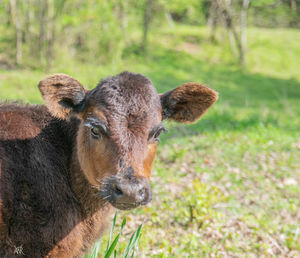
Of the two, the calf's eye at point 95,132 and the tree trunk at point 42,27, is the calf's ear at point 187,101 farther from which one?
the tree trunk at point 42,27

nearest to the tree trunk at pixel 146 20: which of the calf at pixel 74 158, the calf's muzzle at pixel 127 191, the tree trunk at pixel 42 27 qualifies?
the tree trunk at pixel 42 27

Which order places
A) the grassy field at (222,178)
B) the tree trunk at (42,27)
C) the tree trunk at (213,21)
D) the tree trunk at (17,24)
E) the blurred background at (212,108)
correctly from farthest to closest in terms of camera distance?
the tree trunk at (213,21) < the tree trunk at (17,24) < the tree trunk at (42,27) < the blurred background at (212,108) < the grassy field at (222,178)

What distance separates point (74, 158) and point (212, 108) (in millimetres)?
9826

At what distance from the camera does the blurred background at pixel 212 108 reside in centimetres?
619

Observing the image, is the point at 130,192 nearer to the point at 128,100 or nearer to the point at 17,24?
the point at 128,100

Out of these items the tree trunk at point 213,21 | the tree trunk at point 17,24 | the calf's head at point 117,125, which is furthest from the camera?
the tree trunk at point 213,21

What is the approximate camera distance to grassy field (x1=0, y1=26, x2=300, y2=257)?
596cm

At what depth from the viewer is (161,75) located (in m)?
18.9

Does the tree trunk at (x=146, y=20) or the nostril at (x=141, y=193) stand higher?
the nostril at (x=141, y=193)

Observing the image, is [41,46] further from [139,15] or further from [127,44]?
[139,15]

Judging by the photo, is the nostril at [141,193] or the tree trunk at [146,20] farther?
the tree trunk at [146,20]

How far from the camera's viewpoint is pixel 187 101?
15.7ft

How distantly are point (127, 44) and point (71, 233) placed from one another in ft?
64.3

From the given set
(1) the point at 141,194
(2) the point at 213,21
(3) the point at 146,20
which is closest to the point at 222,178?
(1) the point at 141,194
